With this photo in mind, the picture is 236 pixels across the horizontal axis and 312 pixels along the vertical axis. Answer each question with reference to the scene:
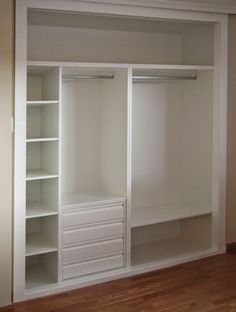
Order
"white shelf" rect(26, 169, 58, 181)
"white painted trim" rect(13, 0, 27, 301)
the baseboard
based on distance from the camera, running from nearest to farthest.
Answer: "white painted trim" rect(13, 0, 27, 301) < "white shelf" rect(26, 169, 58, 181) < the baseboard

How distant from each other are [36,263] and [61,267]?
522 mm

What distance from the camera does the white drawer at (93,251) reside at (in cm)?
389

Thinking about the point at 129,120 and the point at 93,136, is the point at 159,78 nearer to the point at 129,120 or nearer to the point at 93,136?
the point at 129,120

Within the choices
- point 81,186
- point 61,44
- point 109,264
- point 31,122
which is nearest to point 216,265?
point 109,264

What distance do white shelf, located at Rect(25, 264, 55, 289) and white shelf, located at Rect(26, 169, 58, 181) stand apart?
0.86 metres

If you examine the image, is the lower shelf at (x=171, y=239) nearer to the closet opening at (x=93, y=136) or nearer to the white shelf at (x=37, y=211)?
the closet opening at (x=93, y=136)

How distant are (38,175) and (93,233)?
683 millimetres

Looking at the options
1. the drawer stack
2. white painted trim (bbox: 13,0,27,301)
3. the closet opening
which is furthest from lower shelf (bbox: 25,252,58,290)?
the closet opening

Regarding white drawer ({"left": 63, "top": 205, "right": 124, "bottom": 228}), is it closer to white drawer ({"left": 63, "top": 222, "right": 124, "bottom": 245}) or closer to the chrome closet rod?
white drawer ({"left": 63, "top": 222, "right": 124, "bottom": 245})

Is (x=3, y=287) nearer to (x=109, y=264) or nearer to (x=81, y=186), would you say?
(x=109, y=264)

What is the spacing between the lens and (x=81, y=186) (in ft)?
14.8

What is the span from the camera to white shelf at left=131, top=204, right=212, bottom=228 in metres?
4.33

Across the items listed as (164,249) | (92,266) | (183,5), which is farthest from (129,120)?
(164,249)

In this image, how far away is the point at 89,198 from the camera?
4.14 m
